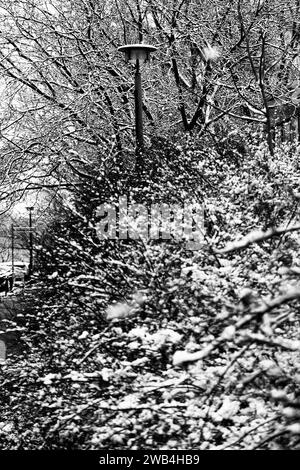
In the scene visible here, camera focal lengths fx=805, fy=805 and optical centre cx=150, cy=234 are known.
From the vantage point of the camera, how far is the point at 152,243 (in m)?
7.68

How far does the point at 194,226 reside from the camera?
7.56 metres

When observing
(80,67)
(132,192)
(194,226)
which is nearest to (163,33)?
(80,67)

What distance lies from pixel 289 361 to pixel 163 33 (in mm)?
11936

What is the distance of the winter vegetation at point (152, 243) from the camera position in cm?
454
